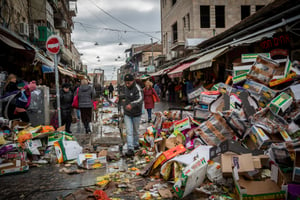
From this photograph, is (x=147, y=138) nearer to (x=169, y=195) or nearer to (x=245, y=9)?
(x=169, y=195)

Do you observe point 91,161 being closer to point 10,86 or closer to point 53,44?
point 10,86

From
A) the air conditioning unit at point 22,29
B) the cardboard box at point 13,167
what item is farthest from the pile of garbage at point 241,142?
the air conditioning unit at point 22,29

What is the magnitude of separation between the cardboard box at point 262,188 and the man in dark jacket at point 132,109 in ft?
9.24

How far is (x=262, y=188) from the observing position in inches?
118

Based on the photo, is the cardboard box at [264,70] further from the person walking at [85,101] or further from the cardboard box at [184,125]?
the person walking at [85,101]

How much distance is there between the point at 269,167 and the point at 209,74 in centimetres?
1120

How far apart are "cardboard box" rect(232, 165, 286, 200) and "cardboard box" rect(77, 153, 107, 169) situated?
8.58 feet

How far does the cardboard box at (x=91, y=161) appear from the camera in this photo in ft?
15.4

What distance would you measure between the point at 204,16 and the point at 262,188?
21.2 meters

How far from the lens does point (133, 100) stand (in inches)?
225

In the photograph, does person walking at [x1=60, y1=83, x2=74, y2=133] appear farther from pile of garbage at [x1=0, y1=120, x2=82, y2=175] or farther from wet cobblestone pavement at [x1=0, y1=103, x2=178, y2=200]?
wet cobblestone pavement at [x1=0, y1=103, x2=178, y2=200]

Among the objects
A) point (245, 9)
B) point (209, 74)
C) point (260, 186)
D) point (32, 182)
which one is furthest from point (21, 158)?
point (245, 9)

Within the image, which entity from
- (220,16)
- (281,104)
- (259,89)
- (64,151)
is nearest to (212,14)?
(220,16)

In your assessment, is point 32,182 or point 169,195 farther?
point 32,182
